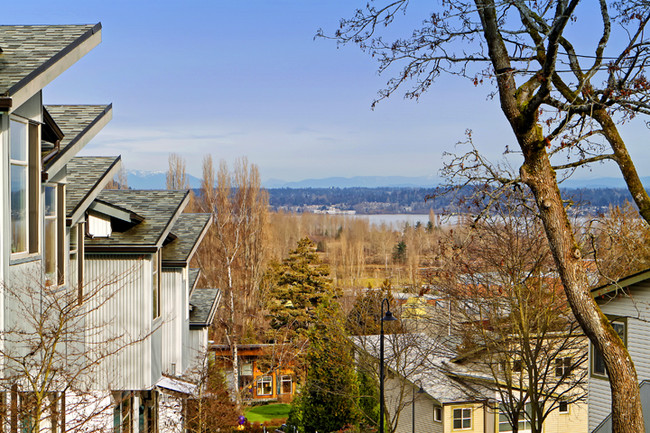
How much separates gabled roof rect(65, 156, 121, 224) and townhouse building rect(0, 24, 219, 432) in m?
0.03

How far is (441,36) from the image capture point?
981 centimetres

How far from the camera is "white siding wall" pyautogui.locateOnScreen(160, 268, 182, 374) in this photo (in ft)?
59.9

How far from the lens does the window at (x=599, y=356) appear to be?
21.4 meters

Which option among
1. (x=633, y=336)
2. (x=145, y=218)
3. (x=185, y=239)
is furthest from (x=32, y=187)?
(x=633, y=336)

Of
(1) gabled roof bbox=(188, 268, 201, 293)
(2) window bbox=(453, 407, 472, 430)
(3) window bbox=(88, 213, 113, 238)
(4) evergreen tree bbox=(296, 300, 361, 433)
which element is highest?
(3) window bbox=(88, 213, 113, 238)

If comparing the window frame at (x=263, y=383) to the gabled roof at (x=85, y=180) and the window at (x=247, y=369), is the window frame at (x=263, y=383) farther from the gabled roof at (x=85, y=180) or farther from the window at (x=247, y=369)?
the gabled roof at (x=85, y=180)

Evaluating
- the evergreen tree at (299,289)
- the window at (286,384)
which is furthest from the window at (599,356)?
the window at (286,384)

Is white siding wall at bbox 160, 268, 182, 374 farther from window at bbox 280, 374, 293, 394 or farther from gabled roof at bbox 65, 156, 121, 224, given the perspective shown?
window at bbox 280, 374, 293, 394

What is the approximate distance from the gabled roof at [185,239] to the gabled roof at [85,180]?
4.11 m

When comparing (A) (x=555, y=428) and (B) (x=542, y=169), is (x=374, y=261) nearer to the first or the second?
(A) (x=555, y=428)

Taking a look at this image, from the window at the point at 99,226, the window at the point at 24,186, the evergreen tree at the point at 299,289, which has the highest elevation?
the window at the point at 24,186

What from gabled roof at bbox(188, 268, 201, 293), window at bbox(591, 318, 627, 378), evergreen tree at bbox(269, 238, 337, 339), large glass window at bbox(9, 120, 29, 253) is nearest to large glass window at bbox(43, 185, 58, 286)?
large glass window at bbox(9, 120, 29, 253)

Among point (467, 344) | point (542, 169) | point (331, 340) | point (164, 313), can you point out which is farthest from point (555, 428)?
point (542, 169)

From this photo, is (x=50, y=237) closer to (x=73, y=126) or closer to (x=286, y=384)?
(x=73, y=126)
